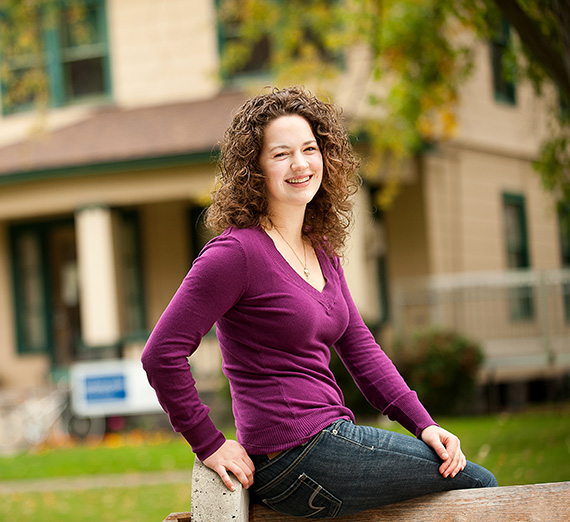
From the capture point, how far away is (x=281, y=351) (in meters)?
2.59

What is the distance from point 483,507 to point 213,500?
799 mm

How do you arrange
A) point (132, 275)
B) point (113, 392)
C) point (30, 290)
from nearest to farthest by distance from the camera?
point (113, 392) < point (132, 275) < point (30, 290)

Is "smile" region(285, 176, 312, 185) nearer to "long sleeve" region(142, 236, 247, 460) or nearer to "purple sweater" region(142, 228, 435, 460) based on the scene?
"purple sweater" region(142, 228, 435, 460)

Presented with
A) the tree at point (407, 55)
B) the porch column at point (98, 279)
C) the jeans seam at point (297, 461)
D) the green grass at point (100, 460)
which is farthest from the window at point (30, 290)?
the jeans seam at point (297, 461)

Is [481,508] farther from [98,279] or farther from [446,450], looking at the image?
[98,279]

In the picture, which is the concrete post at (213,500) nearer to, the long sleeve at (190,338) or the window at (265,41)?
the long sleeve at (190,338)

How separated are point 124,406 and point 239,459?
448 inches

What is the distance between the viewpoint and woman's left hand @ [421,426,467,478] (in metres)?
2.65

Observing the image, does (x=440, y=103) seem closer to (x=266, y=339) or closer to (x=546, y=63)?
(x=546, y=63)

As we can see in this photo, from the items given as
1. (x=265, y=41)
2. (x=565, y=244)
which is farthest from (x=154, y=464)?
(x=565, y=244)

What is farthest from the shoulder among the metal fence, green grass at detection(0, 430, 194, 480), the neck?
the metal fence

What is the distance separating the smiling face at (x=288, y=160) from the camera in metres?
2.74

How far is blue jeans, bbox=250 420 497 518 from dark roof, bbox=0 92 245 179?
11.3m

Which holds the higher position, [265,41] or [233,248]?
[265,41]
